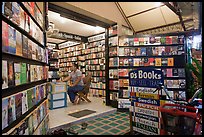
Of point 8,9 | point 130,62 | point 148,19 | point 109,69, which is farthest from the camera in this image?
point 148,19

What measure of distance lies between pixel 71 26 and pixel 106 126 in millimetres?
4013

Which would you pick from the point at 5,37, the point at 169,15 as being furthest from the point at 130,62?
the point at 5,37

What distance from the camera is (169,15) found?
4.42 m

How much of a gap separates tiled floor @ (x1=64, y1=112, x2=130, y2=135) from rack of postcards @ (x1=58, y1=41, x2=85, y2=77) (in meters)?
4.09

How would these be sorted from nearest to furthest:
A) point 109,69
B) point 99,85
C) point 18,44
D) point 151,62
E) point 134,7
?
point 18,44, point 151,62, point 134,7, point 109,69, point 99,85

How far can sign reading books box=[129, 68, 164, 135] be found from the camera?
7.11 ft

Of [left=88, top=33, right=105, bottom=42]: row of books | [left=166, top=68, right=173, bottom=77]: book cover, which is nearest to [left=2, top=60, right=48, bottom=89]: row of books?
[left=166, top=68, right=173, bottom=77]: book cover

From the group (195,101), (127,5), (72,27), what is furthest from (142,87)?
(72,27)

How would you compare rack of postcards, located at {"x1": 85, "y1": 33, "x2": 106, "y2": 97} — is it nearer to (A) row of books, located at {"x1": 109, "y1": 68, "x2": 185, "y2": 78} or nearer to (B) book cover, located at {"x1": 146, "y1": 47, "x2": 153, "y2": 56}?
(A) row of books, located at {"x1": 109, "y1": 68, "x2": 185, "y2": 78}

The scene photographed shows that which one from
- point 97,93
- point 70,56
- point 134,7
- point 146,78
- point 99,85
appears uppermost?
point 134,7

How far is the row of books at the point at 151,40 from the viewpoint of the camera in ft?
12.7

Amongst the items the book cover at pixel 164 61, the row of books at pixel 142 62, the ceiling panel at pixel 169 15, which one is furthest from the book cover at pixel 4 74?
the ceiling panel at pixel 169 15

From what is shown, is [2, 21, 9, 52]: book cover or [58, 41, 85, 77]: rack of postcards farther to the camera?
[58, 41, 85, 77]: rack of postcards

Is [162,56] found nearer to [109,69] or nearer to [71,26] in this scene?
[109,69]
